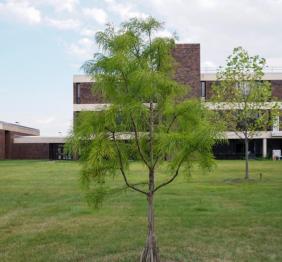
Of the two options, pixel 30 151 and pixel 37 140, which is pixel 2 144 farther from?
pixel 37 140

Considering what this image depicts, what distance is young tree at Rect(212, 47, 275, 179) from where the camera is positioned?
69.4 feet

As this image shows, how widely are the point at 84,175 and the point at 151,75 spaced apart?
5.59 feet

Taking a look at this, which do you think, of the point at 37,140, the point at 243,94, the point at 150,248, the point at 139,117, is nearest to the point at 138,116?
the point at 139,117

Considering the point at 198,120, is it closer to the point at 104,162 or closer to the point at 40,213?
the point at 104,162

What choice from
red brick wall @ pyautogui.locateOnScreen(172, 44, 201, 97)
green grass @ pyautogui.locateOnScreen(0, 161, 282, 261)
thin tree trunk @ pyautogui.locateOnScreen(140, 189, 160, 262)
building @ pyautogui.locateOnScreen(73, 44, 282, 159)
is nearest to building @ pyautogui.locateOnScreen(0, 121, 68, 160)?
building @ pyautogui.locateOnScreen(73, 44, 282, 159)

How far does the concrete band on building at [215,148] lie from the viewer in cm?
4806

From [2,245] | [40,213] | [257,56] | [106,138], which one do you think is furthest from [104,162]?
[257,56]

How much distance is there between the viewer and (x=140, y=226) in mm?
10180

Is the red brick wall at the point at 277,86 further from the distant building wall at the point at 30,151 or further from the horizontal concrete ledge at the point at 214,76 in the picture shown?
the distant building wall at the point at 30,151

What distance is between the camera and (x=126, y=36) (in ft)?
21.6

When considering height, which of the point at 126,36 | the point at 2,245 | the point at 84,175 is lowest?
the point at 2,245

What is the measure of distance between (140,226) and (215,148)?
42.5 metres

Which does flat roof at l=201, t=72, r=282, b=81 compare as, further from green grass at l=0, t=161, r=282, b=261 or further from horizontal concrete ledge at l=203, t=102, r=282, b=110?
green grass at l=0, t=161, r=282, b=261

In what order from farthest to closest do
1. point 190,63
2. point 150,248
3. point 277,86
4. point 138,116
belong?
point 277,86 < point 190,63 < point 150,248 < point 138,116
